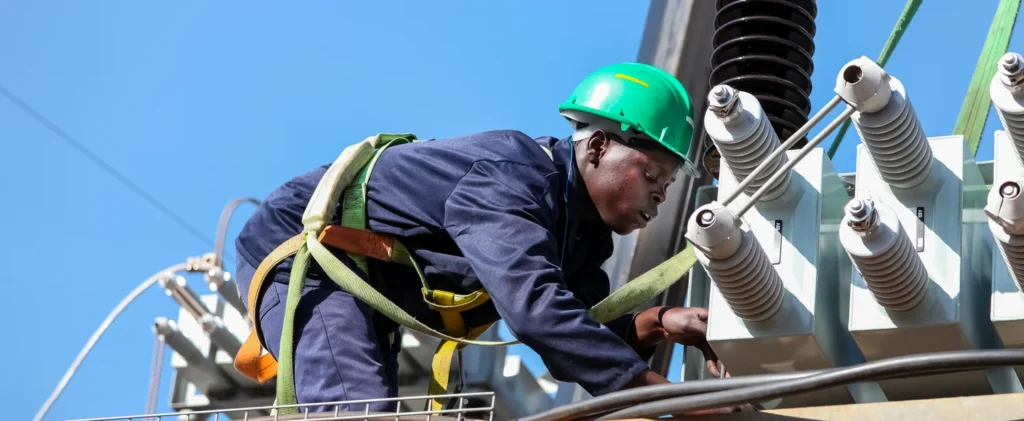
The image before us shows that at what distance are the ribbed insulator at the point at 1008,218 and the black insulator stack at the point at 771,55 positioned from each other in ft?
4.64

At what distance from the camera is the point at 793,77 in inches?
204

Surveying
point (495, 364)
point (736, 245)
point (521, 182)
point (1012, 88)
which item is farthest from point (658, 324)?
A: point (495, 364)

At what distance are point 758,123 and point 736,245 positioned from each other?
1.38ft

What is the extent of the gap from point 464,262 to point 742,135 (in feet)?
2.93

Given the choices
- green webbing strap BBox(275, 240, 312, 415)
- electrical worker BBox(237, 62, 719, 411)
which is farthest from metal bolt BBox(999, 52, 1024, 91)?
green webbing strap BBox(275, 240, 312, 415)

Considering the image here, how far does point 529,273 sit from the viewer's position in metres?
4.16

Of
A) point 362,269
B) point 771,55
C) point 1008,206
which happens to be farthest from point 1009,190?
point 362,269

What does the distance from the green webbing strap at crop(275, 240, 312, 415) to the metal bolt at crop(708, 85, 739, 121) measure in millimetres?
1275

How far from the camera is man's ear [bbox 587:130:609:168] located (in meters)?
4.85

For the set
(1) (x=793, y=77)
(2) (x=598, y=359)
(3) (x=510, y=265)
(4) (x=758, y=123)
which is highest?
(1) (x=793, y=77)

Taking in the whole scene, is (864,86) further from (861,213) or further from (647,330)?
(647,330)

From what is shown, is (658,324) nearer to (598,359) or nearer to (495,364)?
(598,359)

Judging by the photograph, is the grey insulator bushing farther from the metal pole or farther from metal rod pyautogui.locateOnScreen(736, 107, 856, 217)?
the metal pole

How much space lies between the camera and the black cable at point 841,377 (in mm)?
3035
